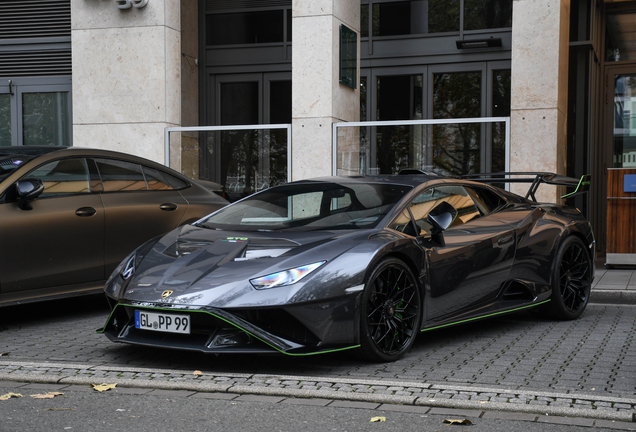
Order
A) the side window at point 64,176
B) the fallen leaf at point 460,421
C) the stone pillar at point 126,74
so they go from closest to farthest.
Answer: the fallen leaf at point 460,421, the side window at point 64,176, the stone pillar at point 126,74

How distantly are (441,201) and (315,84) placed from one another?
589cm

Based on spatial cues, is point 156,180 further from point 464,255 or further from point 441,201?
point 464,255

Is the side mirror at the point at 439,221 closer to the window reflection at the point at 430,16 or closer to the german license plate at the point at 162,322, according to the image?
the german license plate at the point at 162,322

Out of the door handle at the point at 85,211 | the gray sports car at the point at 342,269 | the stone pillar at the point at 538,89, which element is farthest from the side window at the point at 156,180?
the stone pillar at the point at 538,89

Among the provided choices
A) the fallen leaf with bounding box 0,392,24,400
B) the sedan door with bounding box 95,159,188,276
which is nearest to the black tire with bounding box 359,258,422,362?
the fallen leaf with bounding box 0,392,24,400

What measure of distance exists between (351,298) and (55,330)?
291 centimetres

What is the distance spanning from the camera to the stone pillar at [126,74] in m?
12.5

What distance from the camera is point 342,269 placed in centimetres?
507

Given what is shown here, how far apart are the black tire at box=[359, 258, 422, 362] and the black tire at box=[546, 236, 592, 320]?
1928mm

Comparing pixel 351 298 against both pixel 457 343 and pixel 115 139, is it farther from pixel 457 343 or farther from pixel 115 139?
pixel 115 139

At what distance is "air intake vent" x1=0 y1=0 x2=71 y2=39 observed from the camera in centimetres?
1411

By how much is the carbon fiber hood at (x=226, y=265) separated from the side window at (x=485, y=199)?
5.12ft

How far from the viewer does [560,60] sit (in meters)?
10.9

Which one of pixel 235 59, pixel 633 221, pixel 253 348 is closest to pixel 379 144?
pixel 633 221
